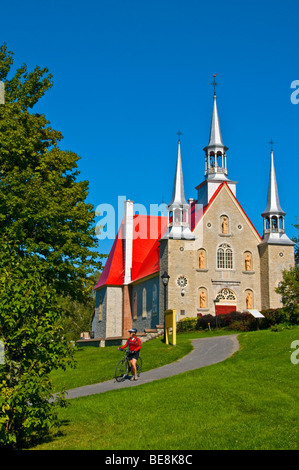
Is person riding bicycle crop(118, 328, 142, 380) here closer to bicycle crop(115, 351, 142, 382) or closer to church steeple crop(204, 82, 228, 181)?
bicycle crop(115, 351, 142, 382)

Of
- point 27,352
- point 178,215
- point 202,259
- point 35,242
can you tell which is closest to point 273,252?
point 202,259

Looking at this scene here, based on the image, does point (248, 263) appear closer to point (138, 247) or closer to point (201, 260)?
point (201, 260)

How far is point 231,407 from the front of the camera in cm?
1162

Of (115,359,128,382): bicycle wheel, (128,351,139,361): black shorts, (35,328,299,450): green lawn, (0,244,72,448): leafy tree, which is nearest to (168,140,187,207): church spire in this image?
(115,359,128,382): bicycle wheel

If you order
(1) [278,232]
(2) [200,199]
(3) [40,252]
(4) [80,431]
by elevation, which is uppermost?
(2) [200,199]

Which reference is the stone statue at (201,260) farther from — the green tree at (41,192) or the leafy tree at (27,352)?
the leafy tree at (27,352)

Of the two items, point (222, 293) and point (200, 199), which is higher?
point (200, 199)

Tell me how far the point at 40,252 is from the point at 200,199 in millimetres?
24196

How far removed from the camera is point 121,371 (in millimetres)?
18625

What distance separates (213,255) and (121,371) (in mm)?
24717

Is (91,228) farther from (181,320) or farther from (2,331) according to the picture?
(2,331)

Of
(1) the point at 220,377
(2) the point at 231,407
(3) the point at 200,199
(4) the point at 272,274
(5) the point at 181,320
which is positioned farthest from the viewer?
(3) the point at 200,199
